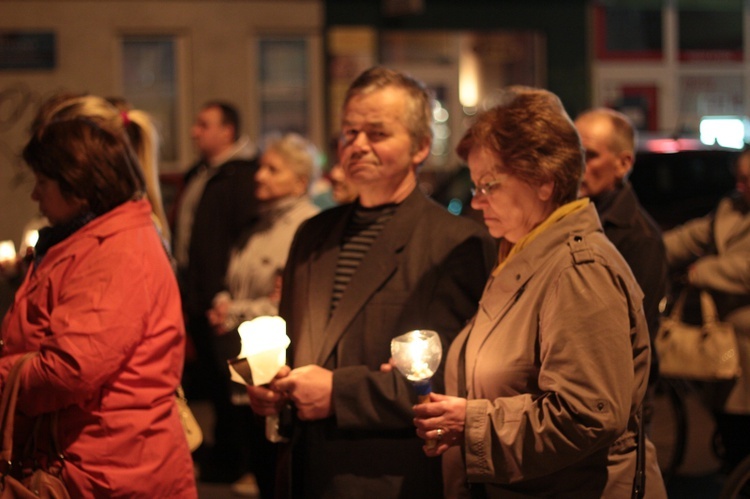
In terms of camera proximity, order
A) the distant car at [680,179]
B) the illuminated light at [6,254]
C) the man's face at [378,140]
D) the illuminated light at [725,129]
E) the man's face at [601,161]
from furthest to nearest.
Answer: the illuminated light at [725,129] < the distant car at [680,179] < the illuminated light at [6,254] < the man's face at [601,161] < the man's face at [378,140]

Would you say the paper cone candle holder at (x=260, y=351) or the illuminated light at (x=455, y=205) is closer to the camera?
the paper cone candle holder at (x=260, y=351)

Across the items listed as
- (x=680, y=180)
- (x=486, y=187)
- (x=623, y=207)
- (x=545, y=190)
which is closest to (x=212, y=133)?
(x=680, y=180)

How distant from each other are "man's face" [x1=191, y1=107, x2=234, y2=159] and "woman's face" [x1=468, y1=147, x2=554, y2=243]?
556cm

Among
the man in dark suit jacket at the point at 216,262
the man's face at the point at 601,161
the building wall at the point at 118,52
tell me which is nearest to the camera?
the man's face at the point at 601,161

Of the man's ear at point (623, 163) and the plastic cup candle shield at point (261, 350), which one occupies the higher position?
the man's ear at point (623, 163)

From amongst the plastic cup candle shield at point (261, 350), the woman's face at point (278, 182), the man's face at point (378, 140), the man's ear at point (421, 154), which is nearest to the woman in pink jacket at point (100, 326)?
the plastic cup candle shield at point (261, 350)

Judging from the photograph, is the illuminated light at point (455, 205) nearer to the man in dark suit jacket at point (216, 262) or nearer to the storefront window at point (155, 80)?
the man in dark suit jacket at point (216, 262)

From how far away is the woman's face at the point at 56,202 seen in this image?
3.68 metres

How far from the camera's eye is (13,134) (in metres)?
13.9

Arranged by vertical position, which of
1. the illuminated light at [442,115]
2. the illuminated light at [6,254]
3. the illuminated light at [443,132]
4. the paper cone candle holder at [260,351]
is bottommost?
the paper cone candle holder at [260,351]

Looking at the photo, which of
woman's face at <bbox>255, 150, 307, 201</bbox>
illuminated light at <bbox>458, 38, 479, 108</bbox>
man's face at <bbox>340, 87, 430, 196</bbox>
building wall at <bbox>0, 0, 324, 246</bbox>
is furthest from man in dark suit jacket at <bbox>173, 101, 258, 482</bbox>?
illuminated light at <bbox>458, 38, 479, 108</bbox>

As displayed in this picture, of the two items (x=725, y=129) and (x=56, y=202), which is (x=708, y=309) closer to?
(x=56, y=202)

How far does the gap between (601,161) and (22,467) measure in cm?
277

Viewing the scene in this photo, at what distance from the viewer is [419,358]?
9.96ft
